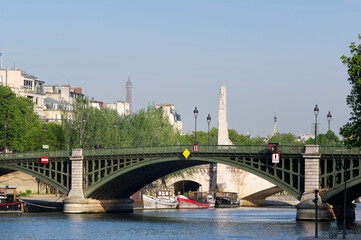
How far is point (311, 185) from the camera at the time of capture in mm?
81250

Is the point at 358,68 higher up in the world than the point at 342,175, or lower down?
higher up

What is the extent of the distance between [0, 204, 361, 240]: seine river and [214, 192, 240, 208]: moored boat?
29.3 metres

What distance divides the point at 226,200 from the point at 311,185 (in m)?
46.3

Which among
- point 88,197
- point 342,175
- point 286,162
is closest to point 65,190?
point 88,197

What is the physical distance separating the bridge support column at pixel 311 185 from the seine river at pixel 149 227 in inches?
62.0

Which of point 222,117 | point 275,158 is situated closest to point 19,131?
point 222,117

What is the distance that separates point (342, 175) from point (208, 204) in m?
50.0

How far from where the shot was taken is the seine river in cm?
6962

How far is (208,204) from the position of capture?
129m

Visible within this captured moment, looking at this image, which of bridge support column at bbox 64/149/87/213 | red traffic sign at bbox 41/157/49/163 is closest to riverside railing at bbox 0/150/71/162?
red traffic sign at bbox 41/157/49/163

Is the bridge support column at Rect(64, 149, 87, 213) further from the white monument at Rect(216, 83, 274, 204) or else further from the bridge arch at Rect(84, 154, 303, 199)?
the white monument at Rect(216, 83, 274, 204)

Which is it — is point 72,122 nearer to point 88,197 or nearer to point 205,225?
point 88,197

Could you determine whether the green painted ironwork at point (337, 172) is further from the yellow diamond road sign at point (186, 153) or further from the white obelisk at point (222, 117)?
the white obelisk at point (222, 117)

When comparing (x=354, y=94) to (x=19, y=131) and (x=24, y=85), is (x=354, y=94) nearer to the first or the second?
(x=19, y=131)
